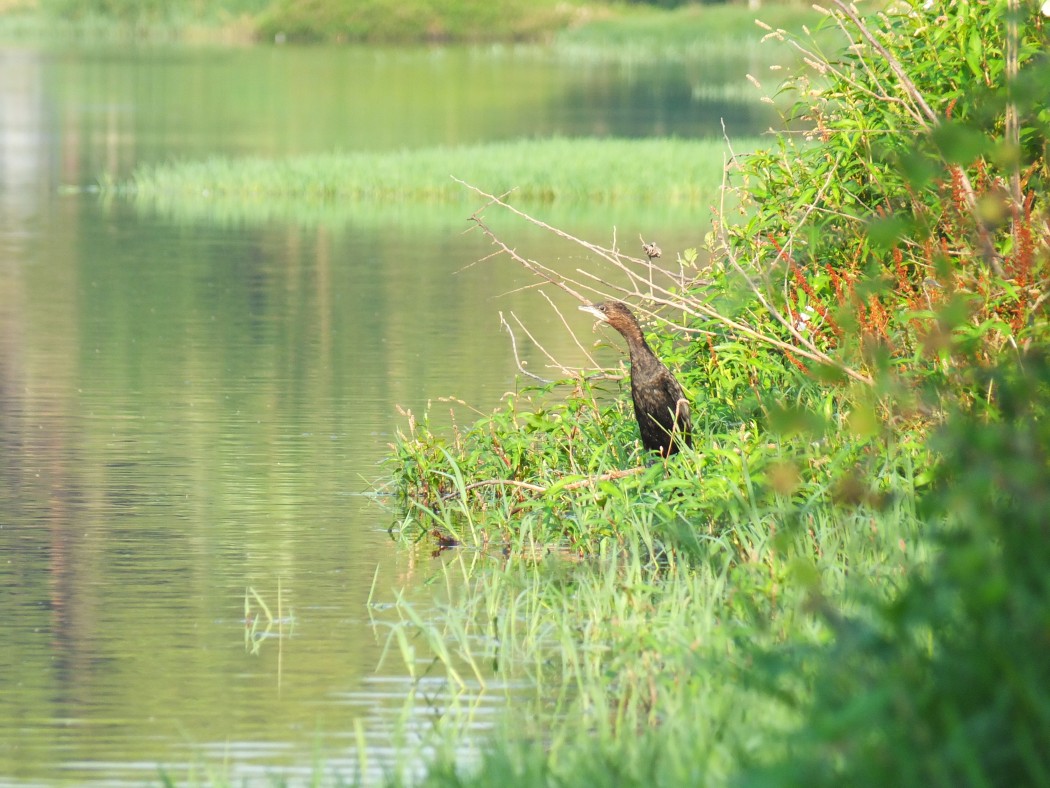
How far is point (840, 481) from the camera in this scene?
29.0 feet

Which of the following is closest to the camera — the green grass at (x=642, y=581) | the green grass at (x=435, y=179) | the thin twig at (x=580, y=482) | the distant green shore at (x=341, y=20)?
the green grass at (x=642, y=581)

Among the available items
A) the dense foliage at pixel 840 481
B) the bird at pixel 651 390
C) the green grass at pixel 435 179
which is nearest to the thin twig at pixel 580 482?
the dense foliage at pixel 840 481

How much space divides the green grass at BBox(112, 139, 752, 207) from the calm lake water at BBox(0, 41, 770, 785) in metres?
1.39

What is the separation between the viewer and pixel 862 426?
547 cm

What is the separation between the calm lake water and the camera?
7.87 metres

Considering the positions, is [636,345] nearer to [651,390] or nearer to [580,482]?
[651,390]

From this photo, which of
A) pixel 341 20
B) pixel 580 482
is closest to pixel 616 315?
pixel 580 482

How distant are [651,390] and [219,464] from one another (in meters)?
3.52

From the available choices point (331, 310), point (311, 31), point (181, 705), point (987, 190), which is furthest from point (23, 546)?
point (311, 31)

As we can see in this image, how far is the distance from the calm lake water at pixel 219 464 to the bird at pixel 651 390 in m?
1.22

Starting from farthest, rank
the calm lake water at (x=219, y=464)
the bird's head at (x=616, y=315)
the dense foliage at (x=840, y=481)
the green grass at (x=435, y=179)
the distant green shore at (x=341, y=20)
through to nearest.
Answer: the distant green shore at (x=341, y=20), the green grass at (x=435, y=179), the bird's head at (x=616, y=315), the calm lake water at (x=219, y=464), the dense foliage at (x=840, y=481)

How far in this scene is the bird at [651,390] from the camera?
411 inches

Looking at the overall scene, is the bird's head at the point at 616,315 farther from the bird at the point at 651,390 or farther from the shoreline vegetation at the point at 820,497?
the shoreline vegetation at the point at 820,497

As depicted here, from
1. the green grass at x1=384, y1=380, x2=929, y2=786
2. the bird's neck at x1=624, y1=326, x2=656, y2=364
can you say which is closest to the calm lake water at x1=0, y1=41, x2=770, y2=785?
the green grass at x1=384, y1=380, x2=929, y2=786
